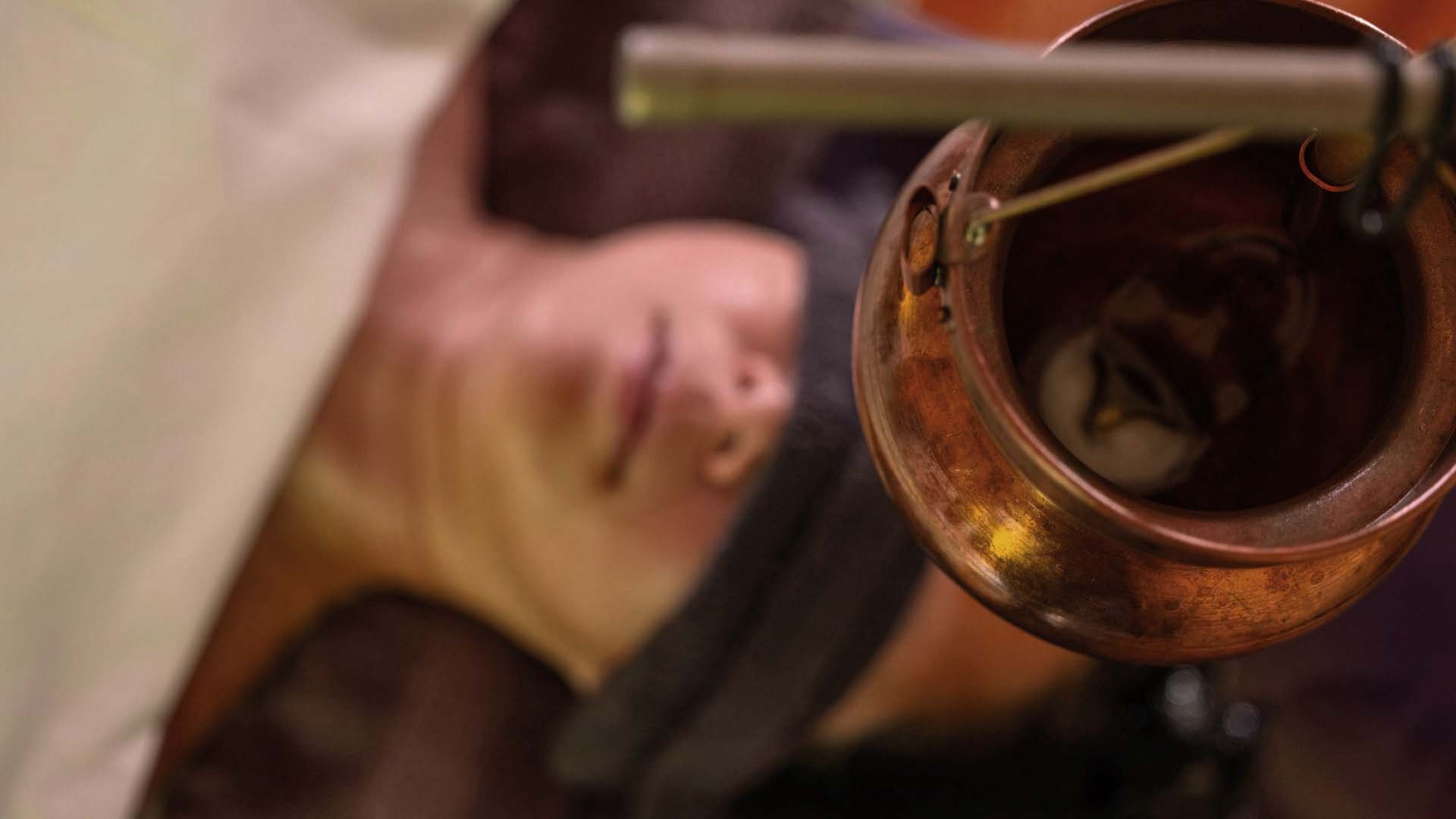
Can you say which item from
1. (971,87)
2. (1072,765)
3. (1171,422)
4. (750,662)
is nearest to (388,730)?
(750,662)

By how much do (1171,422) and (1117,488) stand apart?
89 mm

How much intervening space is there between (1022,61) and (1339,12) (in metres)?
0.14

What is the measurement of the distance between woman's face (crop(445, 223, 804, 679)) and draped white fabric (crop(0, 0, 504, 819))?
159mm

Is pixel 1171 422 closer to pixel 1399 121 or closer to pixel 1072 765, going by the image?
pixel 1399 121

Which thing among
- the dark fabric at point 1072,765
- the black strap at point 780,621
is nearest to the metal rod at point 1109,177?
the black strap at point 780,621

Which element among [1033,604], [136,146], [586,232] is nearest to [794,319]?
[586,232]

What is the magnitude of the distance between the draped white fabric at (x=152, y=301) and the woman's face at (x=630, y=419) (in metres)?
0.16

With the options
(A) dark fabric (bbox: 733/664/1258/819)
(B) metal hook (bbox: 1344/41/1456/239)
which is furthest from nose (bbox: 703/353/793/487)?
(B) metal hook (bbox: 1344/41/1456/239)

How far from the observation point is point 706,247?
2.76 ft

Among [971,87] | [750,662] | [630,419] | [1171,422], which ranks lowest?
[750,662]

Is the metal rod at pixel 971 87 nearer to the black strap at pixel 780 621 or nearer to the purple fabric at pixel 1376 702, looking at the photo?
the black strap at pixel 780 621

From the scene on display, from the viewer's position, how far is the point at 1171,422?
333mm

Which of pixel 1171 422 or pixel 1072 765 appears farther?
pixel 1072 765

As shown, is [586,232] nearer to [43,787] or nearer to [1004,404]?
[43,787]
